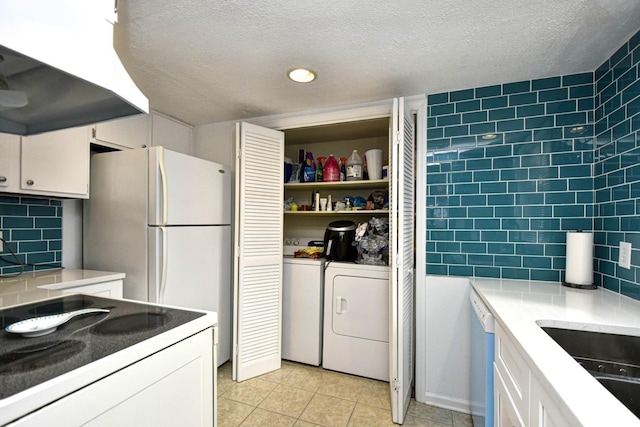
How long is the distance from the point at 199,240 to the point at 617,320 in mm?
2279

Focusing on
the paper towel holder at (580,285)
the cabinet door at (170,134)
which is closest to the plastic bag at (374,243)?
the paper towel holder at (580,285)

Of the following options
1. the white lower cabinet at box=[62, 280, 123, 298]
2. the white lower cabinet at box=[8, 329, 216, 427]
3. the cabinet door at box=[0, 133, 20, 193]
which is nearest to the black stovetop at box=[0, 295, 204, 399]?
the white lower cabinet at box=[8, 329, 216, 427]

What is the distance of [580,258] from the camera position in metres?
1.56

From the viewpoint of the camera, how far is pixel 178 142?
2.65 meters

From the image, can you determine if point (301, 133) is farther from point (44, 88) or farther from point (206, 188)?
point (44, 88)

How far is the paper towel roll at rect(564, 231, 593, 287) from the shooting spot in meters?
1.54

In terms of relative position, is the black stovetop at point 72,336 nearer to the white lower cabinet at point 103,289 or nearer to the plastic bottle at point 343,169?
the white lower cabinet at point 103,289

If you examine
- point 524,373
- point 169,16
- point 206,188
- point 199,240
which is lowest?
point 524,373

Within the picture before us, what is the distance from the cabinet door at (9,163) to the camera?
152 centimetres

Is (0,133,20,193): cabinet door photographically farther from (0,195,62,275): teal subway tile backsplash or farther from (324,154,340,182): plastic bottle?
(324,154,340,182): plastic bottle

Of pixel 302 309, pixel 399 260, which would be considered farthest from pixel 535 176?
pixel 302 309

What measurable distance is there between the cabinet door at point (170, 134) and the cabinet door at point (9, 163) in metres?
0.91

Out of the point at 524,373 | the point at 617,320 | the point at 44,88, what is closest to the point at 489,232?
the point at 617,320

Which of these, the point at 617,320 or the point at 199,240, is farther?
the point at 199,240
